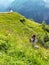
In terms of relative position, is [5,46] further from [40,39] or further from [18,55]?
[40,39]

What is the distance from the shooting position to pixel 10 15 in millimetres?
60312

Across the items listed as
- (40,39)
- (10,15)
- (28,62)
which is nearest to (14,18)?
(10,15)

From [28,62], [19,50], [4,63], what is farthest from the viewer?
[19,50]

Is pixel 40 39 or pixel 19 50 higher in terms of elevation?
pixel 19 50

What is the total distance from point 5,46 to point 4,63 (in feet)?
15.8

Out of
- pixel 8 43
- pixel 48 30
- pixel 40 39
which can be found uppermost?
pixel 8 43

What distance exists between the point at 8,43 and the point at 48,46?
69.0ft

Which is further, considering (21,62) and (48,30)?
(48,30)

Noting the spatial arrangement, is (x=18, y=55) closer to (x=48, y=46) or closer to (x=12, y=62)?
(x=12, y=62)

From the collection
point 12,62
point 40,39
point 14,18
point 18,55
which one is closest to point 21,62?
point 12,62

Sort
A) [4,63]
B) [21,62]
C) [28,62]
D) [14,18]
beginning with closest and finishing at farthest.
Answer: [4,63] → [21,62] → [28,62] → [14,18]

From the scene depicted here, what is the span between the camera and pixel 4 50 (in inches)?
724

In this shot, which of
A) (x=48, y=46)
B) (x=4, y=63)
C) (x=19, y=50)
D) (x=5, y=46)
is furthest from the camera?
(x=48, y=46)

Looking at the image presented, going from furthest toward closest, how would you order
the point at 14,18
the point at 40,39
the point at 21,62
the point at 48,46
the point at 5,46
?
the point at 14,18 → the point at 40,39 → the point at 48,46 → the point at 5,46 → the point at 21,62
